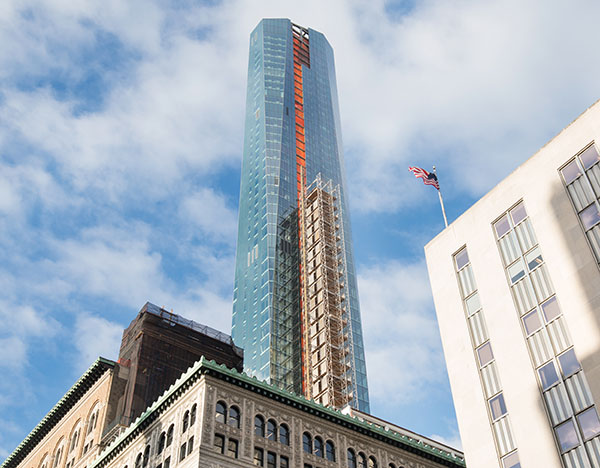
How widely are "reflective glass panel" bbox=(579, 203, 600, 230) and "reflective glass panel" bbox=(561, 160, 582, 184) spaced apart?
243 cm

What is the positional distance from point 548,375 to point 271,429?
90.7ft

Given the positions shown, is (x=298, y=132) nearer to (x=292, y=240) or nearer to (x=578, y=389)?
(x=292, y=240)

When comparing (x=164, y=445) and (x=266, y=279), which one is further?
(x=266, y=279)

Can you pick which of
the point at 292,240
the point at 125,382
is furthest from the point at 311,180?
the point at 125,382

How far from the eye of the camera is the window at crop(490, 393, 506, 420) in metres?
39.3

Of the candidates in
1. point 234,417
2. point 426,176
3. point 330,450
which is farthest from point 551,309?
point 330,450

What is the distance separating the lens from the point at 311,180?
15125cm

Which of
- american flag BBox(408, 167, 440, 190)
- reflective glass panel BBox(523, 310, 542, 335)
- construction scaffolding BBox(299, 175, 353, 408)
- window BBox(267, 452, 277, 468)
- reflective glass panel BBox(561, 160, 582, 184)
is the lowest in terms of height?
reflective glass panel BBox(523, 310, 542, 335)

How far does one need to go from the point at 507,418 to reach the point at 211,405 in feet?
83.4

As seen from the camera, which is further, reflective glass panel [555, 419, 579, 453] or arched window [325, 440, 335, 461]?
arched window [325, 440, 335, 461]

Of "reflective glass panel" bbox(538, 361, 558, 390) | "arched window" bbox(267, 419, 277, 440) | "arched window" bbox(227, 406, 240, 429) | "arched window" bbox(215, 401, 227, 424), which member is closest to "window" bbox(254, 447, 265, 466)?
"arched window" bbox(267, 419, 277, 440)

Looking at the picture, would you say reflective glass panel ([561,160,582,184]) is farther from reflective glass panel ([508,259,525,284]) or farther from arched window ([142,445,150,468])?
arched window ([142,445,150,468])

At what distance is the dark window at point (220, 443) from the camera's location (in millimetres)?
53725

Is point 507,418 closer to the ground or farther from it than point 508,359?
closer to the ground
